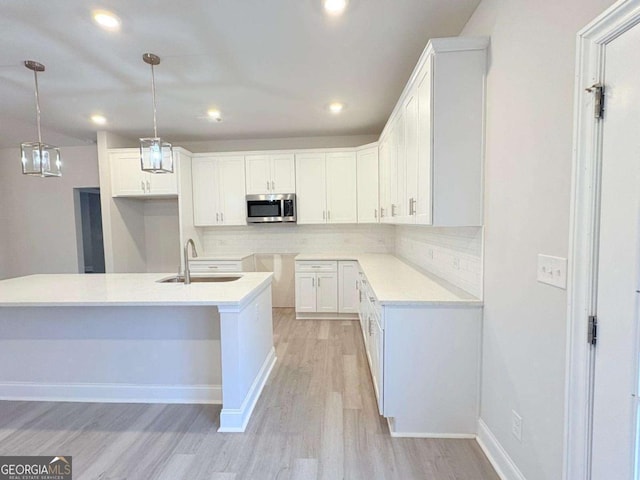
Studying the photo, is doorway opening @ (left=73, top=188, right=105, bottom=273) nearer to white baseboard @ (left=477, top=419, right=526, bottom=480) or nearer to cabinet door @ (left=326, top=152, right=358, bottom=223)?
cabinet door @ (left=326, top=152, right=358, bottom=223)

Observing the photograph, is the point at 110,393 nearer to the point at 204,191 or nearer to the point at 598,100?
the point at 204,191

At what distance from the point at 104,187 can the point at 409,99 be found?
14.0 ft

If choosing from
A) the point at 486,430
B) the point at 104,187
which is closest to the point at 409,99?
the point at 486,430

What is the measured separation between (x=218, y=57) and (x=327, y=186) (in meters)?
2.35

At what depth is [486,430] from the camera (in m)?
1.85

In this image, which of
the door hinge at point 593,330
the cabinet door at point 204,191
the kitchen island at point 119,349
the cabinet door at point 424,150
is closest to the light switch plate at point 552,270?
the door hinge at point 593,330

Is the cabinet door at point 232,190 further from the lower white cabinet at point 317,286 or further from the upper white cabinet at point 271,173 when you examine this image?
the lower white cabinet at point 317,286

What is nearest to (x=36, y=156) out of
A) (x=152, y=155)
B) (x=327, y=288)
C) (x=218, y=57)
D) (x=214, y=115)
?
(x=152, y=155)

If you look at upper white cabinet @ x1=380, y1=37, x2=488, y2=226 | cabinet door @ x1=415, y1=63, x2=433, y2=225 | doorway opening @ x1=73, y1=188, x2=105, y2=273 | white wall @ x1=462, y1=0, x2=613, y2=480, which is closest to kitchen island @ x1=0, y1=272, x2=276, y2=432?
cabinet door @ x1=415, y1=63, x2=433, y2=225

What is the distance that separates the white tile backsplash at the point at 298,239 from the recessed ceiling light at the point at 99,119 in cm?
194

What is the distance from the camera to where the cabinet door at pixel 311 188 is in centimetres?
448

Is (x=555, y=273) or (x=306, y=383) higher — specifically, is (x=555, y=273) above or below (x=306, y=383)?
above

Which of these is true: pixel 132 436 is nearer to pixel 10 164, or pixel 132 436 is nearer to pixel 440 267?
pixel 440 267

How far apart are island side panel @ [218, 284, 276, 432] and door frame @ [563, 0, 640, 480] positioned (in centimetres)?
176
